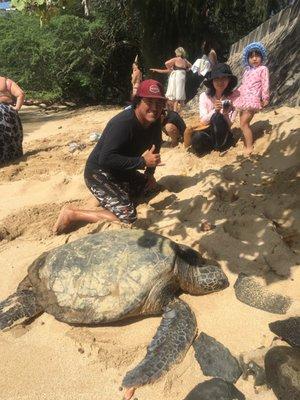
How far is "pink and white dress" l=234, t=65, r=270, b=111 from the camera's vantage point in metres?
4.53

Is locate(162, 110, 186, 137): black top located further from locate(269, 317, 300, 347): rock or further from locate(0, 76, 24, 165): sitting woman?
Answer: locate(269, 317, 300, 347): rock

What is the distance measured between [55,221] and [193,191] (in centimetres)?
152

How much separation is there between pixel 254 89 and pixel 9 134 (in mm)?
3683

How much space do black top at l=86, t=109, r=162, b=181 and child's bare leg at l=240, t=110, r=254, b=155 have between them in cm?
127

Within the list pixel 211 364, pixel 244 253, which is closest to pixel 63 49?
pixel 244 253

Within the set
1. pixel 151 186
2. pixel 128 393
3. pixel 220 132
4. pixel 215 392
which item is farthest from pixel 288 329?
pixel 220 132

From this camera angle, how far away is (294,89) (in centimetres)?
552

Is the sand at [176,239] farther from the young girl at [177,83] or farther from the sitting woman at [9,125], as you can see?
the young girl at [177,83]

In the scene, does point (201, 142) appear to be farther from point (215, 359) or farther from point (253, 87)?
point (215, 359)

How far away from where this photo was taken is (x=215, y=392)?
6.65 ft

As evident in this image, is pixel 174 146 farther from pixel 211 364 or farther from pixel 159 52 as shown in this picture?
pixel 159 52

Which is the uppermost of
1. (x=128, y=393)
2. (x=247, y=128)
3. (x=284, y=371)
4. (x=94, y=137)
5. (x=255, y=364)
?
(x=247, y=128)

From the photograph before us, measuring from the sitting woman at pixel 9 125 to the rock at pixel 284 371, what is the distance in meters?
5.09

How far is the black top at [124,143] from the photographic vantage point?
3580 millimetres
